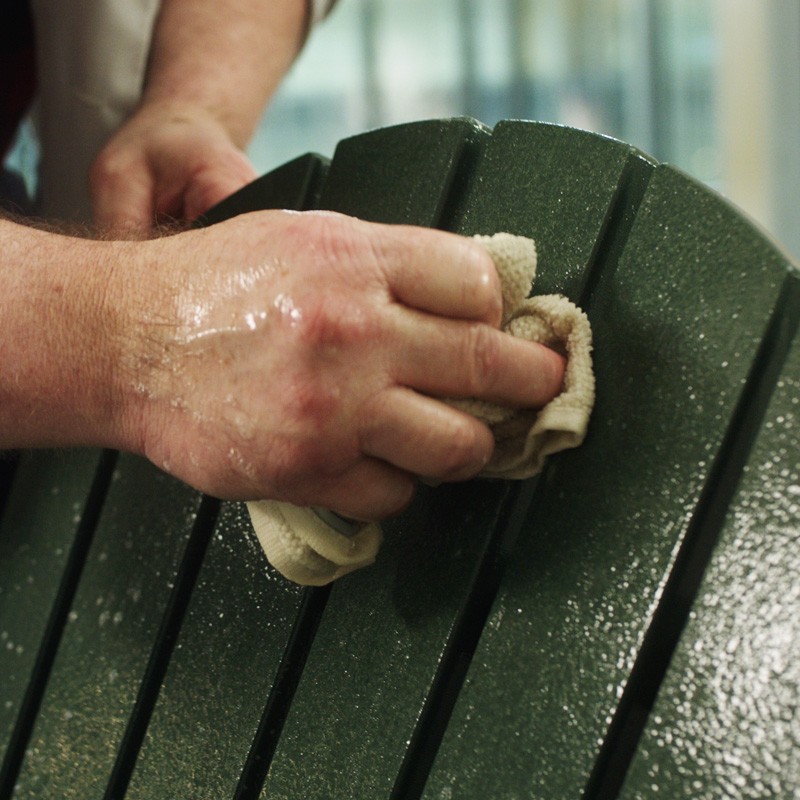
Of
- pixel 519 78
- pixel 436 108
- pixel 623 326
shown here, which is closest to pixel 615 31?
pixel 519 78

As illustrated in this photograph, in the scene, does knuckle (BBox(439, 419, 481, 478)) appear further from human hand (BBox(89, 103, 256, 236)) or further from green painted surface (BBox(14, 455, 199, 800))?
human hand (BBox(89, 103, 256, 236))

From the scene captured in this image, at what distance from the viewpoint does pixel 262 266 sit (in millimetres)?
698

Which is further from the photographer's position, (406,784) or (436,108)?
(436,108)

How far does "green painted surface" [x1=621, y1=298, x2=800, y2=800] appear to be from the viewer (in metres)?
0.59

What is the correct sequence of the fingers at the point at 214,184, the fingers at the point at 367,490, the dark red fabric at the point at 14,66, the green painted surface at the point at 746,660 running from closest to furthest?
the green painted surface at the point at 746,660, the fingers at the point at 367,490, the fingers at the point at 214,184, the dark red fabric at the point at 14,66

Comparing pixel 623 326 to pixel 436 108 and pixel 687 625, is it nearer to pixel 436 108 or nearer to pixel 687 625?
pixel 687 625

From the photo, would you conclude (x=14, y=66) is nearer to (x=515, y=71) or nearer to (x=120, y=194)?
(x=120, y=194)

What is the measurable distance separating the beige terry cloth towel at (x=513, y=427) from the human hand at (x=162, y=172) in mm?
652

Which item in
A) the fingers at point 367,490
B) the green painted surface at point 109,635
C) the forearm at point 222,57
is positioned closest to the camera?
the fingers at point 367,490

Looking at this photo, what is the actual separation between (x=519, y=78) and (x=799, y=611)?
591cm

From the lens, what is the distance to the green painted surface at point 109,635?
97cm

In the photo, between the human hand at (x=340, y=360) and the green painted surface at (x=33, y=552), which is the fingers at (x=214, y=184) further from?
the human hand at (x=340, y=360)

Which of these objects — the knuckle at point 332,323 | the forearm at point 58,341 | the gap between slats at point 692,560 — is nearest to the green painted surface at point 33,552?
the forearm at point 58,341

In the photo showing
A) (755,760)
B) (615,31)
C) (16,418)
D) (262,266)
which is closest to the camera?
(755,760)
